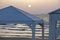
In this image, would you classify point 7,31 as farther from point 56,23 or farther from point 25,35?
point 56,23

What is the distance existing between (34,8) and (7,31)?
105cm

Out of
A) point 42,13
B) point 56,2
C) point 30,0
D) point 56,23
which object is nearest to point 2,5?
point 30,0

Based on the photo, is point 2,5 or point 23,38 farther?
point 2,5

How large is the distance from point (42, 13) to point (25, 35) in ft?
2.88

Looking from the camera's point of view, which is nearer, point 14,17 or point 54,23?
point 14,17

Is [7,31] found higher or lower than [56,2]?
lower

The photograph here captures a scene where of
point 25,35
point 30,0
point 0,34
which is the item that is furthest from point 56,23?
point 30,0

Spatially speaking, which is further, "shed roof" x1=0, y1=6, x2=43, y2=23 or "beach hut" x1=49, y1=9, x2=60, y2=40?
"beach hut" x1=49, y1=9, x2=60, y2=40

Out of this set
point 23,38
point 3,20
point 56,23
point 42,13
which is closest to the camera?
point 3,20

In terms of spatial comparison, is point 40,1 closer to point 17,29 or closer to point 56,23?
point 17,29

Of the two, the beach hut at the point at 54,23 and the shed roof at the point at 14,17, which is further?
the beach hut at the point at 54,23

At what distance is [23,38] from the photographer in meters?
4.65

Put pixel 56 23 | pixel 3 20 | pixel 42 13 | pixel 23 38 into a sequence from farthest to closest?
1. pixel 42 13
2. pixel 23 38
3. pixel 56 23
4. pixel 3 20

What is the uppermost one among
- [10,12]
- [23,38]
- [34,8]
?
[34,8]
